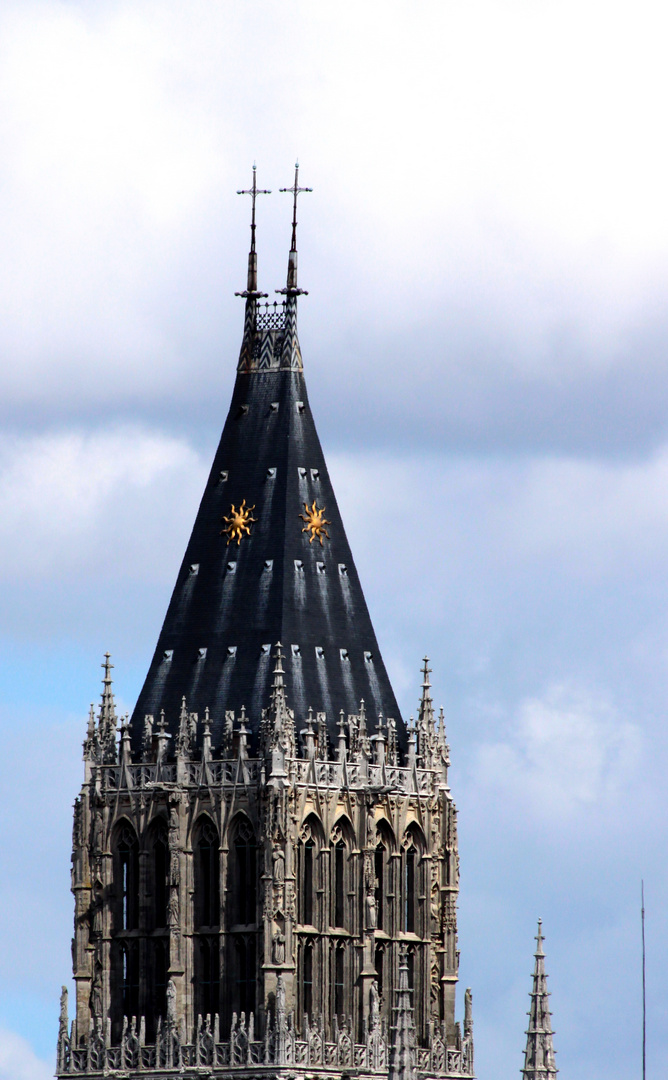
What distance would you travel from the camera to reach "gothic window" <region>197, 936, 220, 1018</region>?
19862 cm

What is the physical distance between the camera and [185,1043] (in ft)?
650

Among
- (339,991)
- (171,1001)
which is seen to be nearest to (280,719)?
(339,991)

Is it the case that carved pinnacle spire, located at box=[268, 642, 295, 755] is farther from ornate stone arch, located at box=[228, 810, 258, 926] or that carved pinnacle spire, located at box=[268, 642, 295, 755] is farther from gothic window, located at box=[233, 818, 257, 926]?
gothic window, located at box=[233, 818, 257, 926]

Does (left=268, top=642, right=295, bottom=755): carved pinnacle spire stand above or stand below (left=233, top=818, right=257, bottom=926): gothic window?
above

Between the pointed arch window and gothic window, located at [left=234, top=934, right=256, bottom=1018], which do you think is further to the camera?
the pointed arch window

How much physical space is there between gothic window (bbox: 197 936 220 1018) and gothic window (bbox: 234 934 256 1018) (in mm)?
1037

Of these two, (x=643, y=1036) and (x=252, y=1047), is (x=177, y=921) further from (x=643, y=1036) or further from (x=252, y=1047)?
(x=643, y=1036)

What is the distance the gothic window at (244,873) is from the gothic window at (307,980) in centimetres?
290

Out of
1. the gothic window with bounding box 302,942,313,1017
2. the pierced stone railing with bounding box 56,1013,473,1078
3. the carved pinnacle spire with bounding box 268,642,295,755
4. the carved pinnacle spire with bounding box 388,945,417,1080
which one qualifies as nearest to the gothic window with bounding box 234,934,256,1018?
the pierced stone railing with bounding box 56,1013,473,1078

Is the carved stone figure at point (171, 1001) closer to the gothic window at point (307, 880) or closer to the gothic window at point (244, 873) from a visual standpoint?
the gothic window at point (244, 873)

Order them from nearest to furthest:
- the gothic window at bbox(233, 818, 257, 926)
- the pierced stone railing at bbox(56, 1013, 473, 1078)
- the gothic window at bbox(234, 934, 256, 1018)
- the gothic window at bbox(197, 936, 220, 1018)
→ the pierced stone railing at bbox(56, 1013, 473, 1078) < the gothic window at bbox(234, 934, 256, 1018) < the gothic window at bbox(233, 818, 257, 926) < the gothic window at bbox(197, 936, 220, 1018)

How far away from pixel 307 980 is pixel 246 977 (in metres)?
2.80

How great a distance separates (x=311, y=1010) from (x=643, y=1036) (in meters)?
17.6

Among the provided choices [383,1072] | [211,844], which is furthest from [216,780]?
[383,1072]
